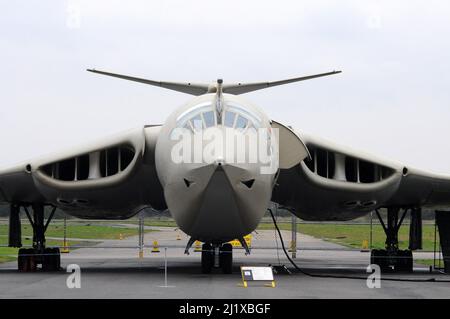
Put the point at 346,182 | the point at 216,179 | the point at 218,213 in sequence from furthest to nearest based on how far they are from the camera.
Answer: the point at 346,182
the point at 218,213
the point at 216,179

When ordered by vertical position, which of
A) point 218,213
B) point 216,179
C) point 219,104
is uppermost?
point 219,104

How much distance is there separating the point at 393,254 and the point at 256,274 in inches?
295

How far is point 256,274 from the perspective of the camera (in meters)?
14.1

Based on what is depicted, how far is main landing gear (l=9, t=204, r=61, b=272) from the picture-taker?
19609mm

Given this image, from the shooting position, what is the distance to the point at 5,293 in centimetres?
1284

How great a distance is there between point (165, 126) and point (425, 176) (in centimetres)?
658

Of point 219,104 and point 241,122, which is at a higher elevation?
point 219,104

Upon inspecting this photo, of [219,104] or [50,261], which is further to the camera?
[50,261]

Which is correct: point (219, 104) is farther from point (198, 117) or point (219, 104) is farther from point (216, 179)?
point (216, 179)

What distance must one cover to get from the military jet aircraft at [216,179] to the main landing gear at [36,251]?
0.03m

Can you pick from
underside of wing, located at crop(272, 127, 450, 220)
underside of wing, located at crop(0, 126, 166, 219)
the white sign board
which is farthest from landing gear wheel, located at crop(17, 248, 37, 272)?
the white sign board

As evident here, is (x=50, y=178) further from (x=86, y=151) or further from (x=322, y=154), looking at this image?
(x=322, y=154)

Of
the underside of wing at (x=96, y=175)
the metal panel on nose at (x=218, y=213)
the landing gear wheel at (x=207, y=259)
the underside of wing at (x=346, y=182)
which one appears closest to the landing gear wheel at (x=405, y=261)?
the underside of wing at (x=346, y=182)

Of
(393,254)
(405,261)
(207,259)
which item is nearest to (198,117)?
(207,259)
